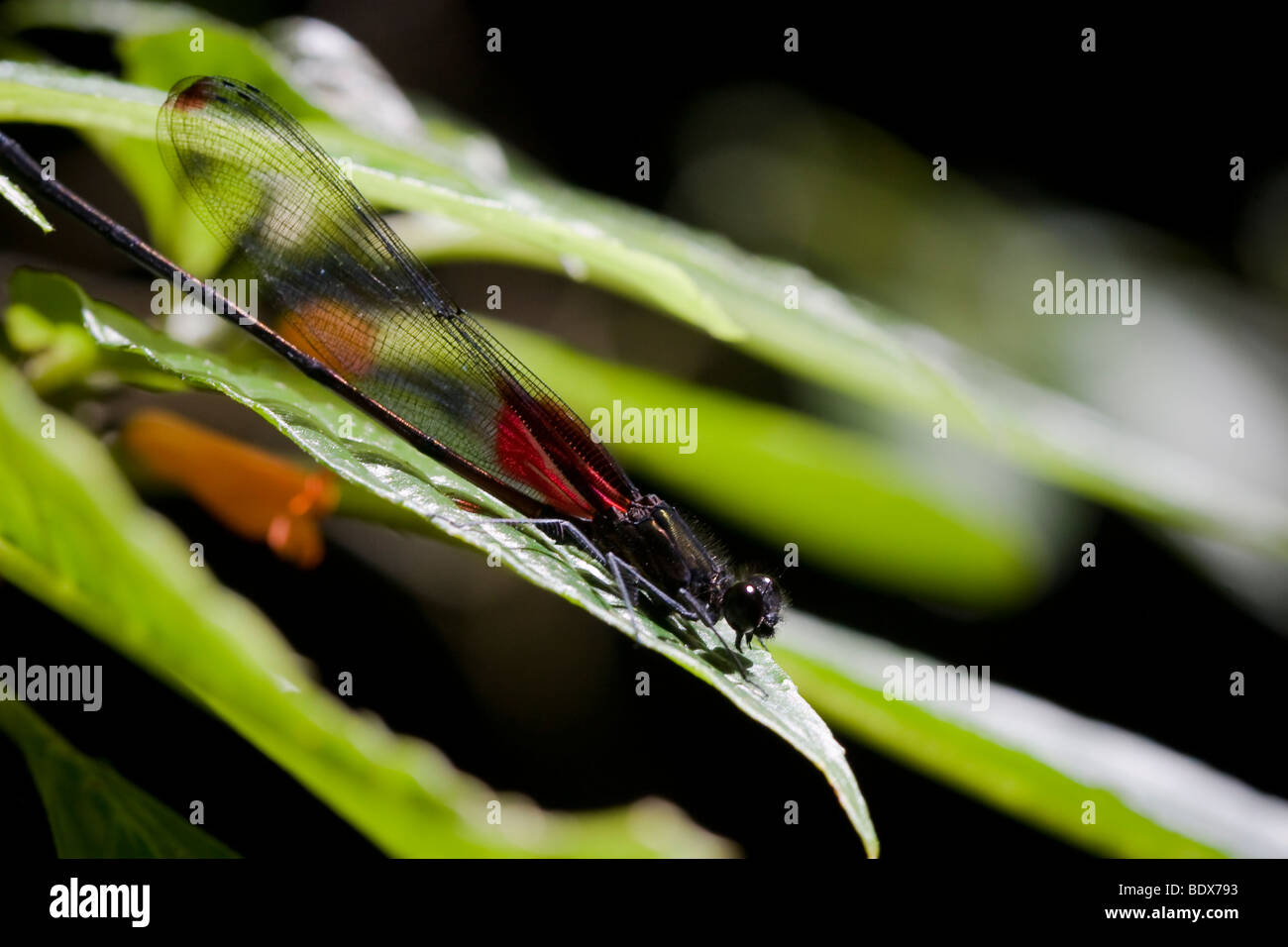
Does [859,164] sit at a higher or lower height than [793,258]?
higher

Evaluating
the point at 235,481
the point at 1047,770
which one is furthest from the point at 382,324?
the point at 1047,770

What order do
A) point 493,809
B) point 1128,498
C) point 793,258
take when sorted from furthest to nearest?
point 793,258 < point 1128,498 < point 493,809

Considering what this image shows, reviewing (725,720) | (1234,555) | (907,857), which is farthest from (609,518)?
(1234,555)

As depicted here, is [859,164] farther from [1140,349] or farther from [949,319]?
[1140,349]

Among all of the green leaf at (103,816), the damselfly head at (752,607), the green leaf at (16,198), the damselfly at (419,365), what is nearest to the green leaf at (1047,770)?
the damselfly head at (752,607)

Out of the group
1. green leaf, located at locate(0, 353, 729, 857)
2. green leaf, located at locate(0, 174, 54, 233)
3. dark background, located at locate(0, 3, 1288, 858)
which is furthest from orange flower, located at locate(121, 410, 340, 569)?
green leaf, located at locate(0, 174, 54, 233)

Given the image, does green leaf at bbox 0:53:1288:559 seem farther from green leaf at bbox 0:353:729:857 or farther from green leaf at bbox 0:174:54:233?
green leaf at bbox 0:353:729:857
